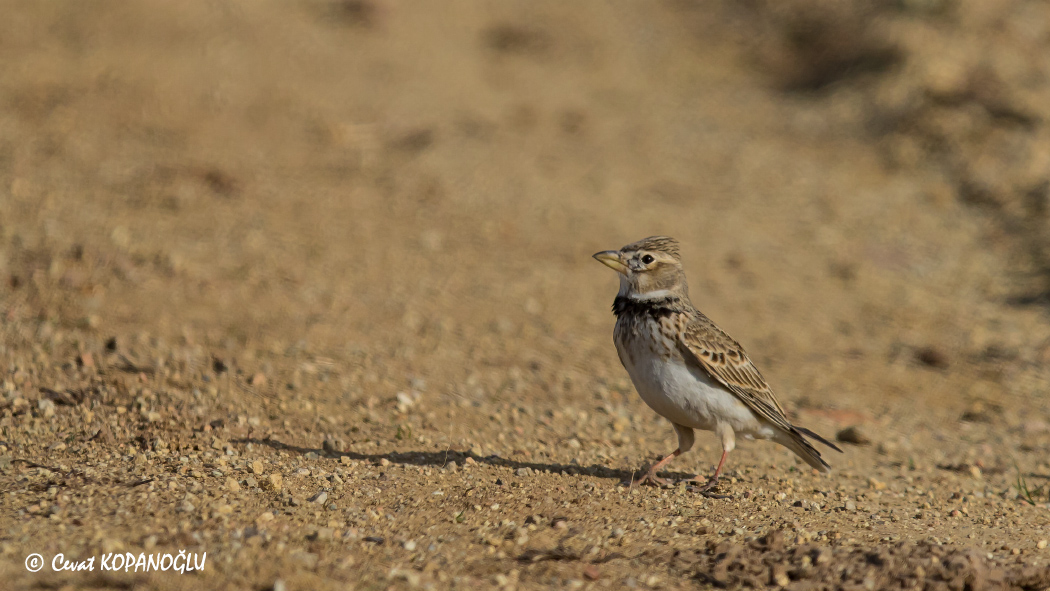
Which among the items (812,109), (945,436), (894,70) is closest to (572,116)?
(812,109)

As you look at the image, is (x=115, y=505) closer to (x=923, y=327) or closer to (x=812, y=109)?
(x=923, y=327)

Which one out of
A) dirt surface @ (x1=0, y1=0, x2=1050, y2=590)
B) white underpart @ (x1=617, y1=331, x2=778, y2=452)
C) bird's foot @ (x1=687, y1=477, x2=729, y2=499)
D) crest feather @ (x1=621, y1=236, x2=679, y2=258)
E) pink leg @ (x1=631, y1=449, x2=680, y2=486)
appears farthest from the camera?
crest feather @ (x1=621, y1=236, x2=679, y2=258)

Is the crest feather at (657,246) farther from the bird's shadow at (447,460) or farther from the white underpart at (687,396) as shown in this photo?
the bird's shadow at (447,460)

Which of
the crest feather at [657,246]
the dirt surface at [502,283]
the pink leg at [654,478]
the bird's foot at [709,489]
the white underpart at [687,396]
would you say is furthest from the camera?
the crest feather at [657,246]

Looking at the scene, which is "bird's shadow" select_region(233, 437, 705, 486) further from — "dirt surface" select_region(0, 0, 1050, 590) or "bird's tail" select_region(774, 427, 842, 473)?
"bird's tail" select_region(774, 427, 842, 473)

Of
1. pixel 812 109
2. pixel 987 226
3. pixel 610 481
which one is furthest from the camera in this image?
pixel 812 109

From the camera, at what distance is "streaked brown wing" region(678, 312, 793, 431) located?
525 centimetres

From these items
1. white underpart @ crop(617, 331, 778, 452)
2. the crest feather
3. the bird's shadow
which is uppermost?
the crest feather

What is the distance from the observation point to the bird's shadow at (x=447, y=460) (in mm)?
5586

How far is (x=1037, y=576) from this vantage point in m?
4.17

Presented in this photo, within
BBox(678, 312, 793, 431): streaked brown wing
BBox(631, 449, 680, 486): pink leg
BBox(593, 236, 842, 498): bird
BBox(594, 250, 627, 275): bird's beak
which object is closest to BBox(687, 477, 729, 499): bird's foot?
BBox(593, 236, 842, 498): bird

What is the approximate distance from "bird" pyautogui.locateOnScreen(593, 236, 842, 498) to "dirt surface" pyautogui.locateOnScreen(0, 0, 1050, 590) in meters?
0.36

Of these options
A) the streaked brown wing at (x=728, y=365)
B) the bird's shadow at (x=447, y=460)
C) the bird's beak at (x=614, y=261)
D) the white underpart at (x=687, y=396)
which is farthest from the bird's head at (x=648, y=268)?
the bird's shadow at (x=447, y=460)

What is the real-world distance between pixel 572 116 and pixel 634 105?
3.89ft
